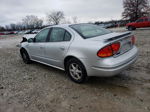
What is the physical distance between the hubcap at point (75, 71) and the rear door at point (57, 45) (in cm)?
36

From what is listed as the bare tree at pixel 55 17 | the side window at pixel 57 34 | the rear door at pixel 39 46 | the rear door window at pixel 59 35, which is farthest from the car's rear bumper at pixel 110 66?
the bare tree at pixel 55 17

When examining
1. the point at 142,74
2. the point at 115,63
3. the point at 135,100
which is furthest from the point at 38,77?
the point at 142,74

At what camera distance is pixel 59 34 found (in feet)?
11.3

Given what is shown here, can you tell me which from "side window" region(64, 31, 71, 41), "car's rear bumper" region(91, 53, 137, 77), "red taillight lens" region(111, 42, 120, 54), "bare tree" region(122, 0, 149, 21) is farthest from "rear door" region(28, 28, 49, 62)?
"bare tree" region(122, 0, 149, 21)

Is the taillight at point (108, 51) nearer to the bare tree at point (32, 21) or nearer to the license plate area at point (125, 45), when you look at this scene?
the license plate area at point (125, 45)

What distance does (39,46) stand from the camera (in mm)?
4078

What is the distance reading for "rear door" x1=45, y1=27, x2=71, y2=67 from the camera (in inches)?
125

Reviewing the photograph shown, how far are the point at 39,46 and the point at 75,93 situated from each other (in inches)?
82.6

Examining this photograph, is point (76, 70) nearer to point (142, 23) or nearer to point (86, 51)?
point (86, 51)

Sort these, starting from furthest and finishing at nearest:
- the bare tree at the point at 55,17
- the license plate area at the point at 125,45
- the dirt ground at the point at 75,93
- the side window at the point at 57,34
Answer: the bare tree at the point at 55,17 → the side window at the point at 57,34 → the license plate area at the point at 125,45 → the dirt ground at the point at 75,93

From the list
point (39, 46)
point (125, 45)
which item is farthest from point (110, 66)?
point (39, 46)

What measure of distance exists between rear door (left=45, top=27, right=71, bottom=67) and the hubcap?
0.36 meters

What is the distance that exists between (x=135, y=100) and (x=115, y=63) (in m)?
0.78

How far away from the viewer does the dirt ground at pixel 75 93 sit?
2.30 meters
